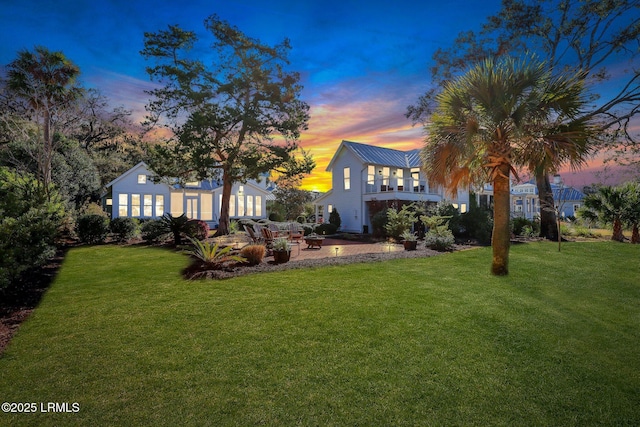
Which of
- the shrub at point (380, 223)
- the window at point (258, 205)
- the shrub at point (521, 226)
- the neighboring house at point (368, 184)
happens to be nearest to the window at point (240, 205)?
the window at point (258, 205)

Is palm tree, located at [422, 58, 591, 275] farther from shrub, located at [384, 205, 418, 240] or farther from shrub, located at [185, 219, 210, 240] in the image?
shrub, located at [185, 219, 210, 240]

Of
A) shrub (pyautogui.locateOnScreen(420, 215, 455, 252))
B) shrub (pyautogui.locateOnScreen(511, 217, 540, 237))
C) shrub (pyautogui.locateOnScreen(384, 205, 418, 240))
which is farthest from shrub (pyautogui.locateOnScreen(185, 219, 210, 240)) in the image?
shrub (pyautogui.locateOnScreen(511, 217, 540, 237))

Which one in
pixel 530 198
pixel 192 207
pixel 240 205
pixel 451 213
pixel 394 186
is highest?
pixel 394 186

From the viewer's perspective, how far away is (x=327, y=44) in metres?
13.1

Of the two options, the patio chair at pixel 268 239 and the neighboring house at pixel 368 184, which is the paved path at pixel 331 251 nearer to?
the patio chair at pixel 268 239

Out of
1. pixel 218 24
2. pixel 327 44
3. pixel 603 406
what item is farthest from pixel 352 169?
pixel 603 406

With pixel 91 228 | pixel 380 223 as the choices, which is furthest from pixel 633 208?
pixel 91 228

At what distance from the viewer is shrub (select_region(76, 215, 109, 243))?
16.5 m

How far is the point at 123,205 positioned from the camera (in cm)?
2578

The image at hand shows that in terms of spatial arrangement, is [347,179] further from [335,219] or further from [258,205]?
[258,205]

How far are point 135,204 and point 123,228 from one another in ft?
33.0

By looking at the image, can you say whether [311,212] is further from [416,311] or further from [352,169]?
[416,311]

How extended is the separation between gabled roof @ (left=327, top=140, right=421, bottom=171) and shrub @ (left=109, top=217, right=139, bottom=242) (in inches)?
621

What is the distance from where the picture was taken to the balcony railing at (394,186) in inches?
945
